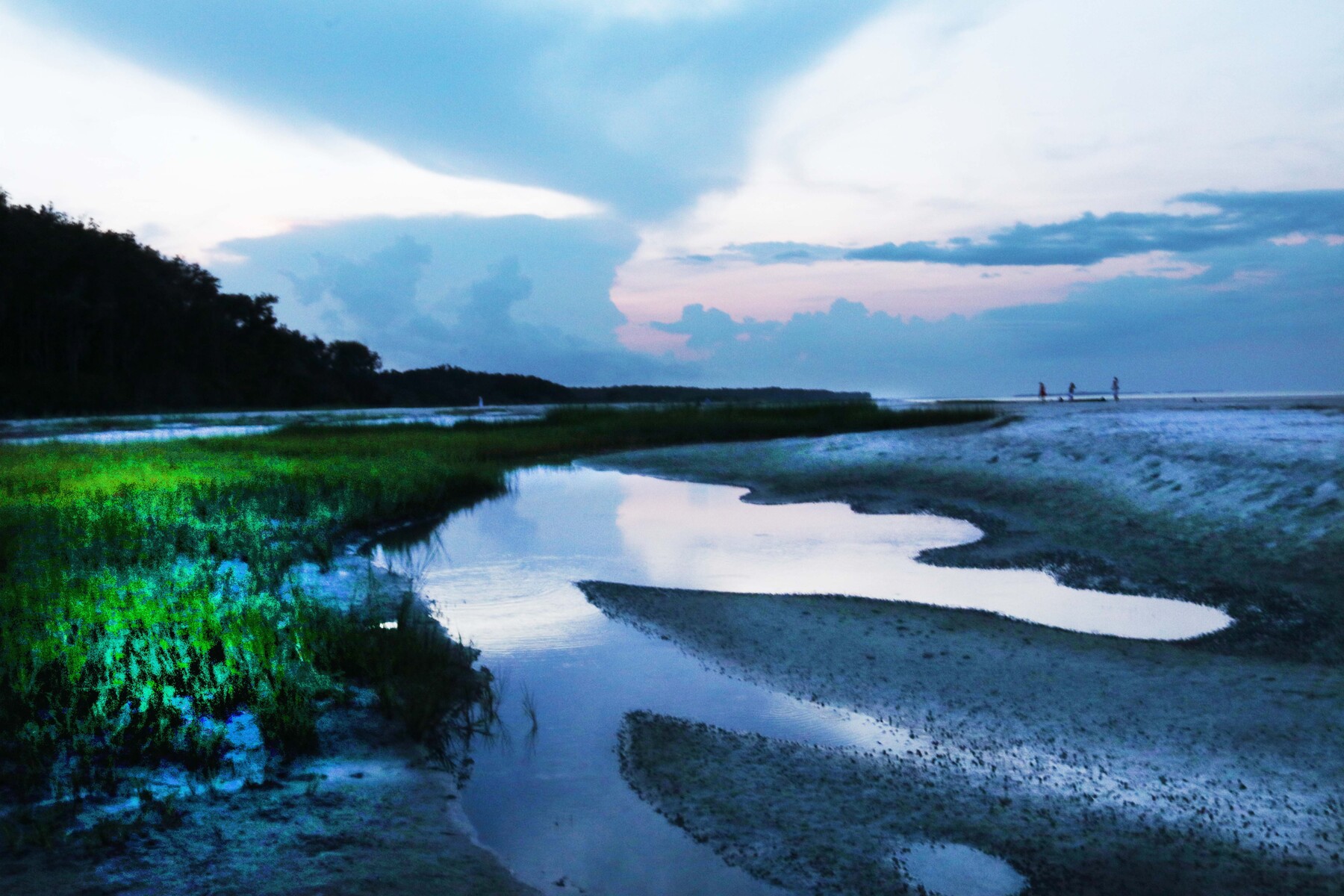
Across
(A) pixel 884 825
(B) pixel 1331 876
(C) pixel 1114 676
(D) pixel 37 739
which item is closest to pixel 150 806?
(D) pixel 37 739

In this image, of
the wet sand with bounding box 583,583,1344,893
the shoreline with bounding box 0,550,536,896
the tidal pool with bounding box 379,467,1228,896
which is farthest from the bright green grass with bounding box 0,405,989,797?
the wet sand with bounding box 583,583,1344,893

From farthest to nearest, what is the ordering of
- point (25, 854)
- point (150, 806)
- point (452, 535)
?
point (452, 535) → point (150, 806) → point (25, 854)

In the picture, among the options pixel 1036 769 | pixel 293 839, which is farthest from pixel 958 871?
pixel 293 839

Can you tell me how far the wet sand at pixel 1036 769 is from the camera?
404 centimetres

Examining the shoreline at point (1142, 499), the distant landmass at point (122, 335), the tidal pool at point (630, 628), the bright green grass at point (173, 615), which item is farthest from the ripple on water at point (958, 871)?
the distant landmass at point (122, 335)

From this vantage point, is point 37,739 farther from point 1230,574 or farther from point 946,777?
point 1230,574

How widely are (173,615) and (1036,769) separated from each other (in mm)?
5843

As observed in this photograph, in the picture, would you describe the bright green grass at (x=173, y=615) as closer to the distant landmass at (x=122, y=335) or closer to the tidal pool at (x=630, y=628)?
the tidal pool at (x=630, y=628)

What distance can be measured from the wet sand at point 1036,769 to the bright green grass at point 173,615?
2.21 metres

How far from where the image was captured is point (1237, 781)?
4.79 meters

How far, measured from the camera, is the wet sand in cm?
404

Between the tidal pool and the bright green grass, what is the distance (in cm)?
83

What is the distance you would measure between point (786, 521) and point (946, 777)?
10357 mm

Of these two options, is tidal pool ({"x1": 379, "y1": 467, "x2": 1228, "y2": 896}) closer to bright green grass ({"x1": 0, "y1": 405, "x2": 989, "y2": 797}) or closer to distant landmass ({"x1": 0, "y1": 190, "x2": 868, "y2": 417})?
bright green grass ({"x1": 0, "y1": 405, "x2": 989, "y2": 797})
